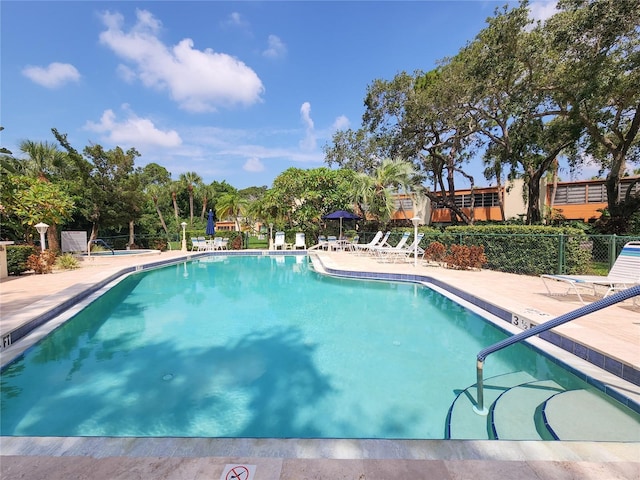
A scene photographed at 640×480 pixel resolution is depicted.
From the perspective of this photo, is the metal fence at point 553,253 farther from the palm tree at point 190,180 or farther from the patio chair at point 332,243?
the palm tree at point 190,180

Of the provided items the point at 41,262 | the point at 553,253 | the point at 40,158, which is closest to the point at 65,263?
the point at 41,262

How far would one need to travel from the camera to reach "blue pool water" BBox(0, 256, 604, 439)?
296cm

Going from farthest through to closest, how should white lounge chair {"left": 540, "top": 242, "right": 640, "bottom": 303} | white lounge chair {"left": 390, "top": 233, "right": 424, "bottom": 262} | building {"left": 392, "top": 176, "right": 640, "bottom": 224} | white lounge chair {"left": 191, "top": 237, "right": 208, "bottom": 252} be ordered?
building {"left": 392, "top": 176, "right": 640, "bottom": 224}, white lounge chair {"left": 191, "top": 237, "right": 208, "bottom": 252}, white lounge chair {"left": 390, "top": 233, "right": 424, "bottom": 262}, white lounge chair {"left": 540, "top": 242, "right": 640, "bottom": 303}

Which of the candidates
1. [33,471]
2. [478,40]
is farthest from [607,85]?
[33,471]

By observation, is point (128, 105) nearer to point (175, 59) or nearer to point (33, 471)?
point (175, 59)

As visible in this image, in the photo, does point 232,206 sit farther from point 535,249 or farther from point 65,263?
point 535,249

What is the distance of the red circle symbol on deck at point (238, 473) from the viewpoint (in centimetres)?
182

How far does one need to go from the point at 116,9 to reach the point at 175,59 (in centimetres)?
307

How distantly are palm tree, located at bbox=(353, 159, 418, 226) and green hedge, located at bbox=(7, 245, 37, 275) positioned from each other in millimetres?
14716

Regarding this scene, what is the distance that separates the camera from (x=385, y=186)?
727 inches

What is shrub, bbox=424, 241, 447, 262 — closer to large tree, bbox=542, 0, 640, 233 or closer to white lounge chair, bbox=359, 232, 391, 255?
white lounge chair, bbox=359, 232, 391, 255

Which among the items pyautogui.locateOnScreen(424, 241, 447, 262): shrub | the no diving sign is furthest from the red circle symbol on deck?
pyautogui.locateOnScreen(424, 241, 447, 262): shrub

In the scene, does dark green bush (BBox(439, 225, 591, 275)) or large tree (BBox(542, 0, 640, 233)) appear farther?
large tree (BBox(542, 0, 640, 233))

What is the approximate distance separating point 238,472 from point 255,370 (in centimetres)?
224
